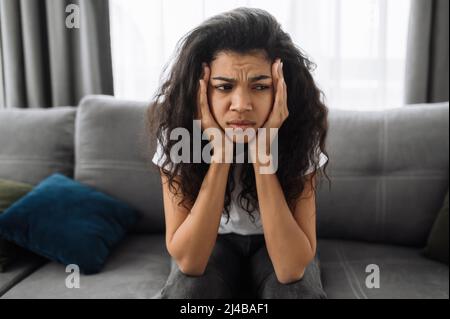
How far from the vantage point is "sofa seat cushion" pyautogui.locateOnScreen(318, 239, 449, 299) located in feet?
3.67

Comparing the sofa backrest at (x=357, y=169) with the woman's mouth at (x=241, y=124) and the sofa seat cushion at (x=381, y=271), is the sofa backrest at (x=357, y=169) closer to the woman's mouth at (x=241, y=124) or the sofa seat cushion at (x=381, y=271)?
the sofa seat cushion at (x=381, y=271)

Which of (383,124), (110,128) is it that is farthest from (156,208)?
(383,124)

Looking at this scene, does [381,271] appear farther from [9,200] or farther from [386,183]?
[9,200]

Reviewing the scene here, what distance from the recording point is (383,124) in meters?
1.38

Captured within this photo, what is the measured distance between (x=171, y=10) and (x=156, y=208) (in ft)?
2.05

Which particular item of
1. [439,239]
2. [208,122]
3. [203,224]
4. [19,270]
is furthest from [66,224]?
[439,239]

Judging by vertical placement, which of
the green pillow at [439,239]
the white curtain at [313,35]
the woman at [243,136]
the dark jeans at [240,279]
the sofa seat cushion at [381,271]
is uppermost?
the white curtain at [313,35]

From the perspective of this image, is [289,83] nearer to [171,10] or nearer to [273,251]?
[273,251]

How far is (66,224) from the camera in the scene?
1.24m

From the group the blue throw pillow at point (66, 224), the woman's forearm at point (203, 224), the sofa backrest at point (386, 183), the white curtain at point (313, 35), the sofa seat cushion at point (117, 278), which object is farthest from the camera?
the sofa backrest at point (386, 183)

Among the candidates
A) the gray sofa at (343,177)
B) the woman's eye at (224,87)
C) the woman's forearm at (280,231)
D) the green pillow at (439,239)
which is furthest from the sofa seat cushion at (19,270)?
the green pillow at (439,239)

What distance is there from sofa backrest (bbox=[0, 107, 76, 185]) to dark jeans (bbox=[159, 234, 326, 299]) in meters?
0.67

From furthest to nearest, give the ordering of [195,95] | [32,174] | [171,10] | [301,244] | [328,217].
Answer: [32,174] < [328,217] < [171,10] < [301,244] < [195,95]

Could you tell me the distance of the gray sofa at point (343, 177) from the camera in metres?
1.28
